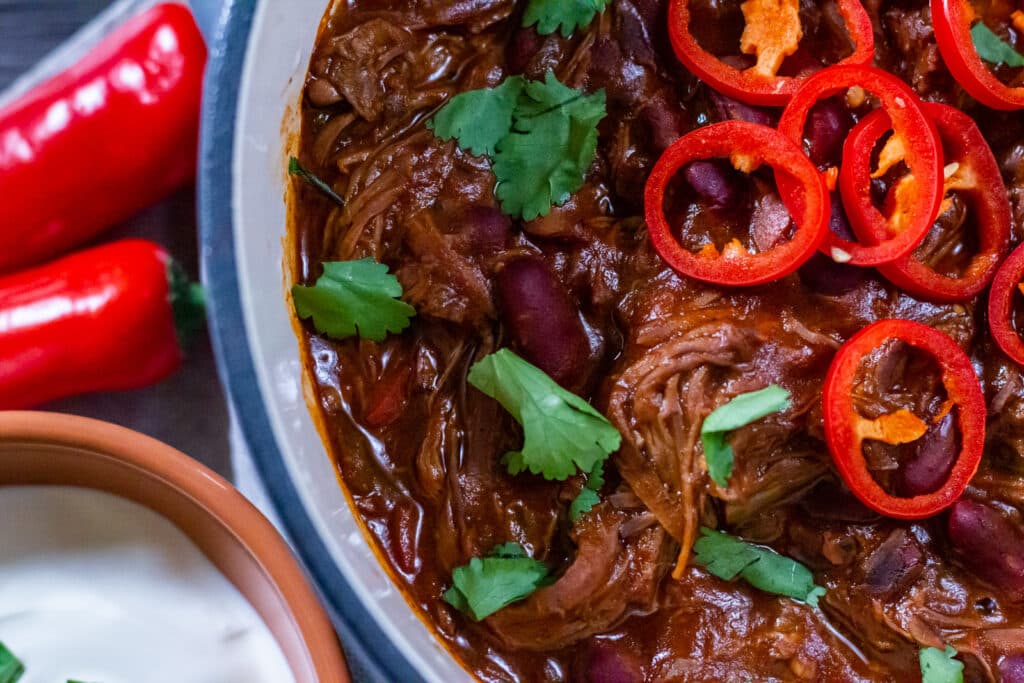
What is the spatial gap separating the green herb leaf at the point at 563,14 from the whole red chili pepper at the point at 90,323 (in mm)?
1289

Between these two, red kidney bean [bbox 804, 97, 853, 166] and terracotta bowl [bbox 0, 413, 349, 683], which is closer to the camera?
terracotta bowl [bbox 0, 413, 349, 683]

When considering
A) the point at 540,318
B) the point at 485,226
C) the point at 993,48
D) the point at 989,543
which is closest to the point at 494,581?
the point at 540,318

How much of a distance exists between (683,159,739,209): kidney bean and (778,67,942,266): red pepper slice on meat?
0.40 ft

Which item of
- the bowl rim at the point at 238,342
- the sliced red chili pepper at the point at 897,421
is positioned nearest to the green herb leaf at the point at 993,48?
the sliced red chili pepper at the point at 897,421

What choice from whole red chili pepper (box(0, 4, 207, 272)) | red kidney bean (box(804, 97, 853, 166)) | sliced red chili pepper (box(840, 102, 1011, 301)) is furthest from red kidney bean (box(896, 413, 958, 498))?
whole red chili pepper (box(0, 4, 207, 272))

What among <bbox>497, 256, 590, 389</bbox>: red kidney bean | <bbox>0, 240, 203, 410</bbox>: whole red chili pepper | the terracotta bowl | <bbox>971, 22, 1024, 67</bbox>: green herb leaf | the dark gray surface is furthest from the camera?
the dark gray surface

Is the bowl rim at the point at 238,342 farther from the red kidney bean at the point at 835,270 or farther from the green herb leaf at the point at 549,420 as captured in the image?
the red kidney bean at the point at 835,270

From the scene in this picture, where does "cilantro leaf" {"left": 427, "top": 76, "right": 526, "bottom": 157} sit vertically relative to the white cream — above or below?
above

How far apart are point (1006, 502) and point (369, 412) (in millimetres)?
1641

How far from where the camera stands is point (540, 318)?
226 centimetres

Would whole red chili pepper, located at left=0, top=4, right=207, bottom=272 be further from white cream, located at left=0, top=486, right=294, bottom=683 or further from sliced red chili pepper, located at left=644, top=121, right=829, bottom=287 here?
sliced red chili pepper, located at left=644, top=121, right=829, bottom=287

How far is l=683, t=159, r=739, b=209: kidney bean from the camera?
2.32 meters

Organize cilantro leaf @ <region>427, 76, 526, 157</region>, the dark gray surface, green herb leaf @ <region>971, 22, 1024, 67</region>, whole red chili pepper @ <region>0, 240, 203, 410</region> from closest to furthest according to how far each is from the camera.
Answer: cilantro leaf @ <region>427, 76, 526, 157</region> < green herb leaf @ <region>971, 22, 1024, 67</region> < whole red chili pepper @ <region>0, 240, 203, 410</region> < the dark gray surface

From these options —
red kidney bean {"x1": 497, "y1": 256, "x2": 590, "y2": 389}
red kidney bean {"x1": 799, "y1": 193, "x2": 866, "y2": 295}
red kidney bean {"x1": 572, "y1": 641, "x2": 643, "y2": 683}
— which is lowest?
red kidney bean {"x1": 572, "y1": 641, "x2": 643, "y2": 683}
